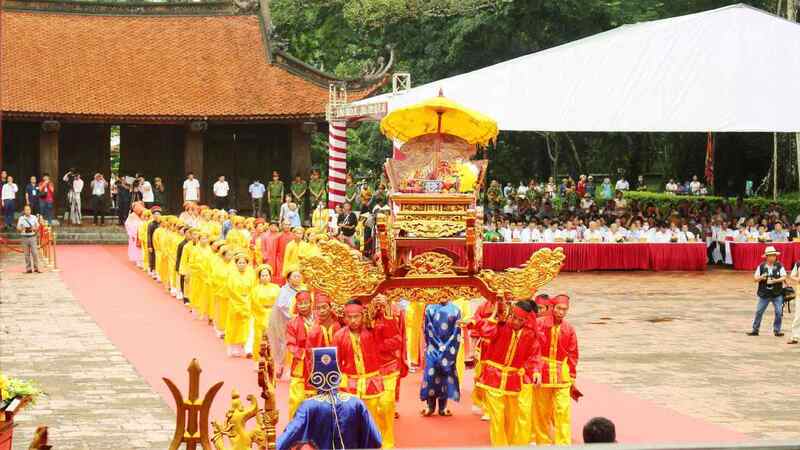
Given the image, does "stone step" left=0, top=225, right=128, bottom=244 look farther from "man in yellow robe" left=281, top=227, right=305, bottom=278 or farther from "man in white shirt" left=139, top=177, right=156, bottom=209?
"man in yellow robe" left=281, top=227, right=305, bottom=278

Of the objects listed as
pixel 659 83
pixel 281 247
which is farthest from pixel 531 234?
pixel 281 247

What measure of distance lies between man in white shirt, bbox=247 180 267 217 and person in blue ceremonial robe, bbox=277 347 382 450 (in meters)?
26.5

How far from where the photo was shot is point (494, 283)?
12.4 meters

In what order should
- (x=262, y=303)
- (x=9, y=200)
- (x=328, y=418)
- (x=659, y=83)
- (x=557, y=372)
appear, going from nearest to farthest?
(x=328, y=418) < (x=557, y=372) < (x=262, y=303) < (x=659, y=83) < (x=9, y=200)

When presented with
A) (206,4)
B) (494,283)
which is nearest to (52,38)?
(206,4)

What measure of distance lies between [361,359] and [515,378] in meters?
1.36

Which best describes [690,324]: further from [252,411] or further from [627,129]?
[252,411]

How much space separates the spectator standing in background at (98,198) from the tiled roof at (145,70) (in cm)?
177

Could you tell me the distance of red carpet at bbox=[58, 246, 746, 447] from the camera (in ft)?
40.4

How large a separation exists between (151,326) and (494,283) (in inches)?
341

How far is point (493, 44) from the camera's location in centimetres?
3941

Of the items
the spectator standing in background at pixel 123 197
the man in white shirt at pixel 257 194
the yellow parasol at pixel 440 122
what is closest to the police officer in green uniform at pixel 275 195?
the man in white shirt at pixel 257 194

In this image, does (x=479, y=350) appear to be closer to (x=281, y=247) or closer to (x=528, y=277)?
(x=528, y=277)

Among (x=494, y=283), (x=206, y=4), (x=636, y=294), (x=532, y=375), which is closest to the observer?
(x=532, y=375)
